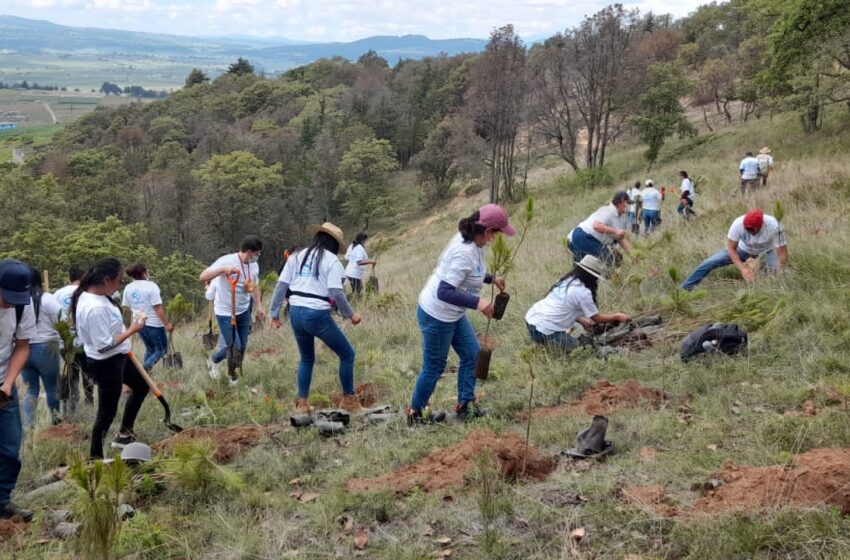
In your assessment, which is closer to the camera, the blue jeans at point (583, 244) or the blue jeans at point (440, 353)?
the blue jeans at point (440, 353)

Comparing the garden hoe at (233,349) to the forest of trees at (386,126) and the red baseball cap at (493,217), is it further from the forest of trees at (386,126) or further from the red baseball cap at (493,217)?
the forest of trees at (386,126)

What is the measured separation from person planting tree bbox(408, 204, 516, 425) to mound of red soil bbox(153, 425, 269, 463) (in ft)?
4.39

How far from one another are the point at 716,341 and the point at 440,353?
2.57 metres

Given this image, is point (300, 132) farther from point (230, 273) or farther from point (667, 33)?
point (230, 273)

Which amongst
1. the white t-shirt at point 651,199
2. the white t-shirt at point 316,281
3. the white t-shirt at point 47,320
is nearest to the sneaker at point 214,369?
the white t-shirt at point 47,320

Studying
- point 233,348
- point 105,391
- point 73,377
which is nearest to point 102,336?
point 105,391

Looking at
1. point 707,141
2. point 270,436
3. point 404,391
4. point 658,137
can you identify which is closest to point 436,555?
point 270,436

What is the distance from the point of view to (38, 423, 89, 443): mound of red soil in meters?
5.78

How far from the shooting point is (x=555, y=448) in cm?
452

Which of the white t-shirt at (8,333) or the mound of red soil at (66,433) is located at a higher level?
the white t-shirt at (8,333)

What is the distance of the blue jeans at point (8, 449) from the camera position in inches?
167

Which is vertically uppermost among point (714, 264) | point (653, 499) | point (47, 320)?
point (714, 264)

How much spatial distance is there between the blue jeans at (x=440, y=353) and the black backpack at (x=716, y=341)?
2089 mm

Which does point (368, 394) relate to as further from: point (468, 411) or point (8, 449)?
point (8, 449)
